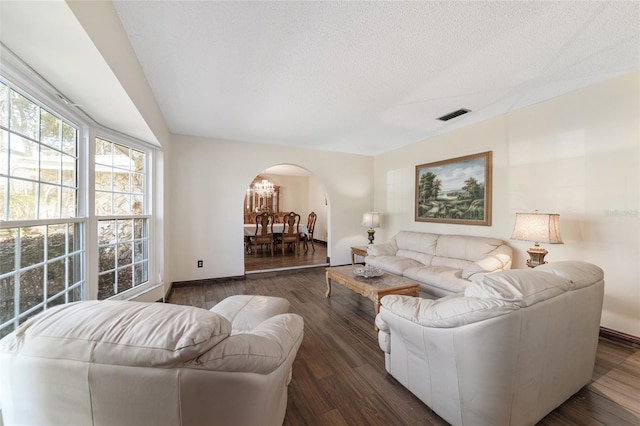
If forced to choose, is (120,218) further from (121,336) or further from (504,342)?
(504,342)

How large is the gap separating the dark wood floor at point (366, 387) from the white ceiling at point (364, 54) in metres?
2.48

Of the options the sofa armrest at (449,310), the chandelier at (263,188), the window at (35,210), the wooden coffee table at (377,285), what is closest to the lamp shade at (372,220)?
the wooden coffee table at (377,285)

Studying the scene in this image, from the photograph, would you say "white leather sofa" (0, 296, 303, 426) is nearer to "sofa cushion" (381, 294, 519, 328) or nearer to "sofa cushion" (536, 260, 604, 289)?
"sofa cushion" (381, 294, 519, 328)

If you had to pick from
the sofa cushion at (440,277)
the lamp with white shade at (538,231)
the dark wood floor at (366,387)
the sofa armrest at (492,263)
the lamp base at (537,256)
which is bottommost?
the dark wood floor at (366,387)

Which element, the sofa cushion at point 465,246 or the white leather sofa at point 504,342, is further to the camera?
the sofa cushion at point 465,246

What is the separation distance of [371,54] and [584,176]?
104 inches

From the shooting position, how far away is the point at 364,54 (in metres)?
1.96

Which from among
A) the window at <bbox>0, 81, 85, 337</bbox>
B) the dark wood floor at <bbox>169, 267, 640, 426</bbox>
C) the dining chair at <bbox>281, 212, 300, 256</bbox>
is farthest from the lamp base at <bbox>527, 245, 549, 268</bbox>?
the dining chair at <bbox>281, 212, 300, 256</bbox>

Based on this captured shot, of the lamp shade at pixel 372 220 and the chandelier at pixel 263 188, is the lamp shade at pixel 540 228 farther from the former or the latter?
the chandelier at pixel 263 188

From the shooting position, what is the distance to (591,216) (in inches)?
98.6

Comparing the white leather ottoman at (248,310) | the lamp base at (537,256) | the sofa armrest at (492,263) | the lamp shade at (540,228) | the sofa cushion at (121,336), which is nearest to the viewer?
the sofa cushion at (121,336)

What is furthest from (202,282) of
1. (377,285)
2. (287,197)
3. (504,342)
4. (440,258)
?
(287,197)

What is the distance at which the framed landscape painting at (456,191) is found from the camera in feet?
11.4

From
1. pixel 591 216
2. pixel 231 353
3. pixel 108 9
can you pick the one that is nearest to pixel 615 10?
pixel 591 216
